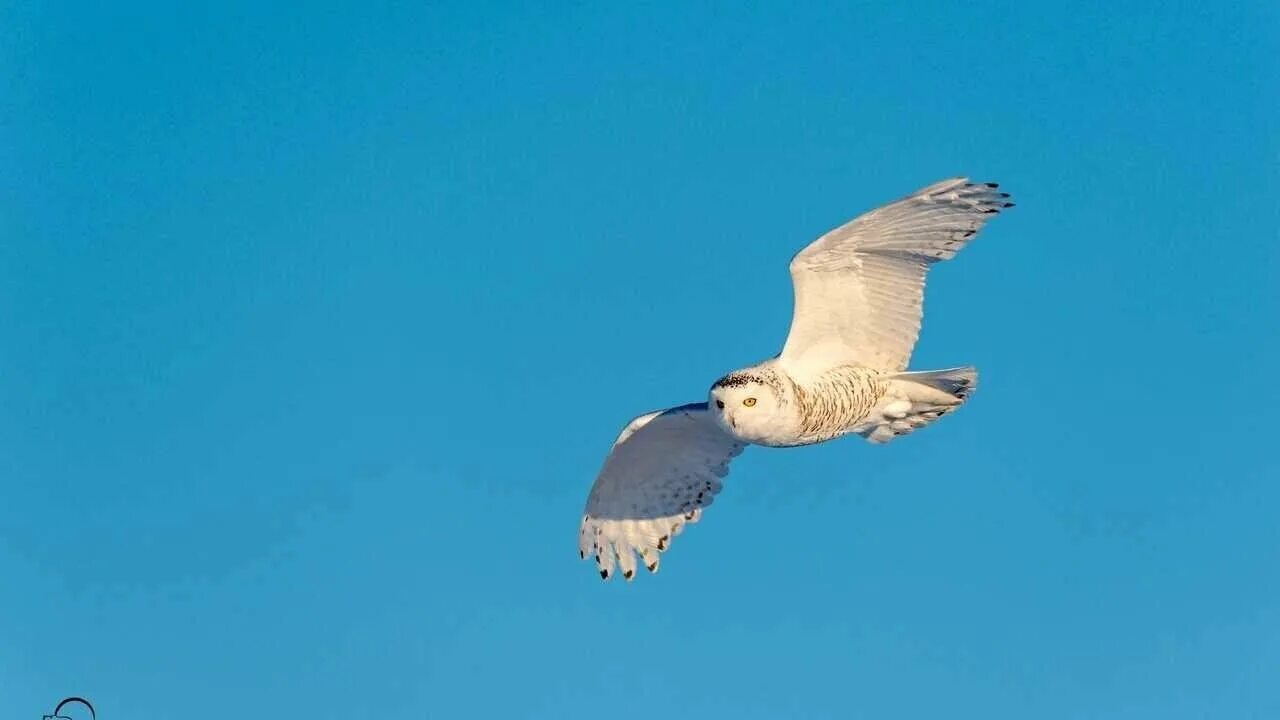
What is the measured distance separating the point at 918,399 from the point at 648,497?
3538mm

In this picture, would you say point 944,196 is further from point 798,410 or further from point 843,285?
point 798,410

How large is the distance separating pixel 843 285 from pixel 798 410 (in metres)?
1.49

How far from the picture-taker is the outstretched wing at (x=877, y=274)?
601 inches

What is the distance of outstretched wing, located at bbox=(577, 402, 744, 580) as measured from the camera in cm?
1766

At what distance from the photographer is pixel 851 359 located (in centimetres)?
1614

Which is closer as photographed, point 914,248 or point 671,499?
point 914,248

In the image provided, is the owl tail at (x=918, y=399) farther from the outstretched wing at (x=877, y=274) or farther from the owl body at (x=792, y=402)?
the outstretched wing at (x=877, y=274)

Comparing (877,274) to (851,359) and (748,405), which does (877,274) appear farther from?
(748,405)

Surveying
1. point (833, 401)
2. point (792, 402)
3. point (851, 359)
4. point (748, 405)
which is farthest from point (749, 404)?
point (851, 359)

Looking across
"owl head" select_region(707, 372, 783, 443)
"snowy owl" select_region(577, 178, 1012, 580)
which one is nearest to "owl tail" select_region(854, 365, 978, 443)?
"snowy owl" select_region(577, 178, 1012, 580)

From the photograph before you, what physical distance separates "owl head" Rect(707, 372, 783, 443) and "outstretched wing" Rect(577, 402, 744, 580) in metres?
2.50

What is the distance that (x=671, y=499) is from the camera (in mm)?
17984

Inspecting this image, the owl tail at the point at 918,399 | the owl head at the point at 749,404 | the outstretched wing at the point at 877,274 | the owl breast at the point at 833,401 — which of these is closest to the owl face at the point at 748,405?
the owl head at the point at 749,404

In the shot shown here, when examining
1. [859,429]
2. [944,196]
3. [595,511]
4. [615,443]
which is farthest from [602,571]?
[944,196]
